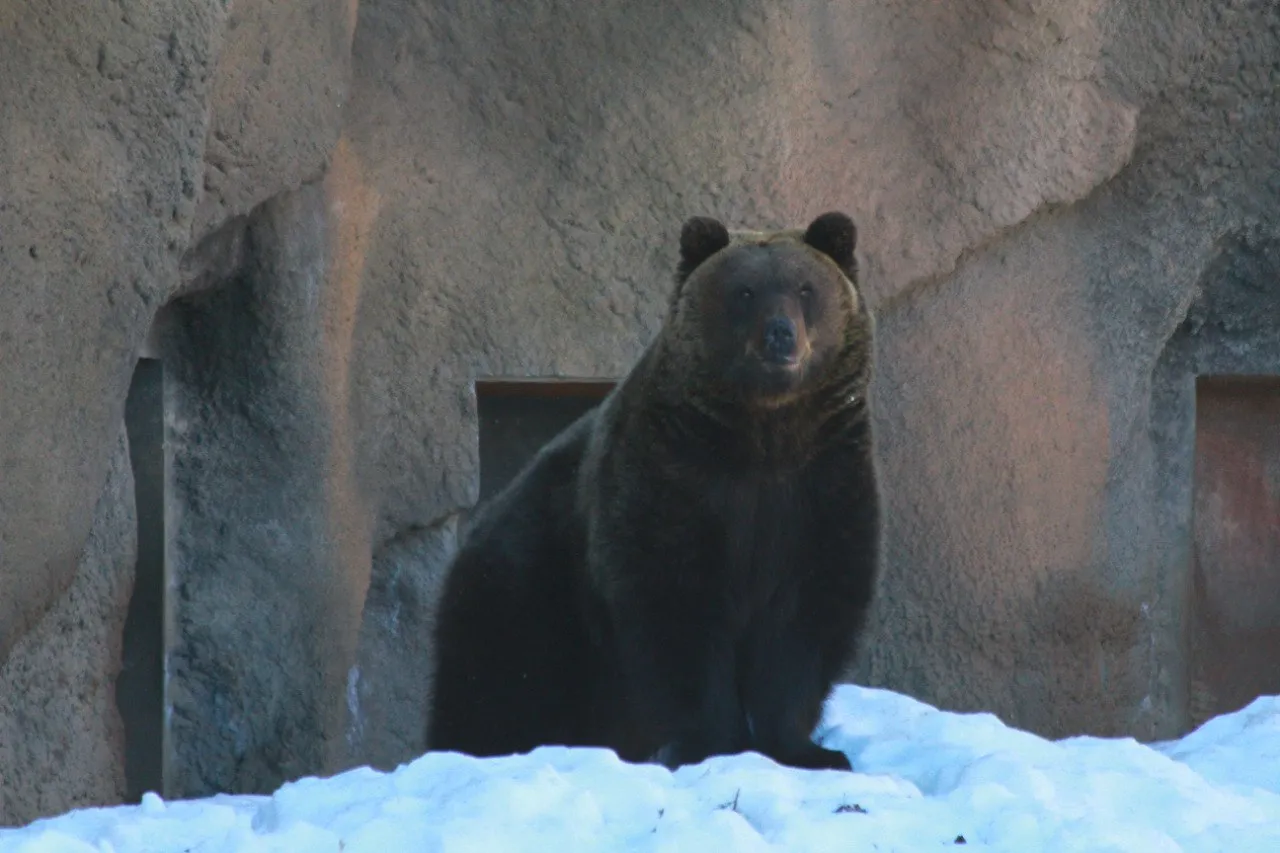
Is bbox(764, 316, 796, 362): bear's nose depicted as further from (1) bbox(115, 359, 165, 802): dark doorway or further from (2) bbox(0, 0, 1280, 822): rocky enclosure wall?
(1) bbox(115, 359, 165, 802): dark doorway

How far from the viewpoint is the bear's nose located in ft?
17.9

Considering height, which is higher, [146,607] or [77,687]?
[146,607]

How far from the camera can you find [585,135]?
7.53m

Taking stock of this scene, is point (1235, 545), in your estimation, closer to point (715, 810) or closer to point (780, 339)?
point (780, 339)

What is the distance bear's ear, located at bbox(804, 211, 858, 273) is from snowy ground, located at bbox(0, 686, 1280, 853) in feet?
5.79

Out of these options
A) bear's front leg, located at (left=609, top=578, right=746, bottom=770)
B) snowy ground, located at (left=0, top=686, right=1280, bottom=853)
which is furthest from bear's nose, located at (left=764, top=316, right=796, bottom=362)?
snowy ground, located at (left=0, top=686, right=1280, bottom=853)

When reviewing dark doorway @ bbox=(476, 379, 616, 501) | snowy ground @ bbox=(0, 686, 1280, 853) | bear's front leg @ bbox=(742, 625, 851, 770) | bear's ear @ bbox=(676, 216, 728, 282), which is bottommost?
snowy ground @ bbox=(0, 686, 1280, 853)

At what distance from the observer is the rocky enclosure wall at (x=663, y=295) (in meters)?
7.16

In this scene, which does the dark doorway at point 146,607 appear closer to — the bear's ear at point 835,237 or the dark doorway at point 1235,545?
the bear's ear at point 835,237

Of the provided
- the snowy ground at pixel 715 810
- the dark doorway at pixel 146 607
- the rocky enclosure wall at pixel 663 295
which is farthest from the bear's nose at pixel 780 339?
the dark doorway at pixel 146 607

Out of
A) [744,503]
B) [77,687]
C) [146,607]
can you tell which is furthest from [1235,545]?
[77,687]

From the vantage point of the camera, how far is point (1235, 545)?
878 cm

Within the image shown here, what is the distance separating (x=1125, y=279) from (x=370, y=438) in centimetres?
305

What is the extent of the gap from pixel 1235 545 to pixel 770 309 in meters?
3.92
